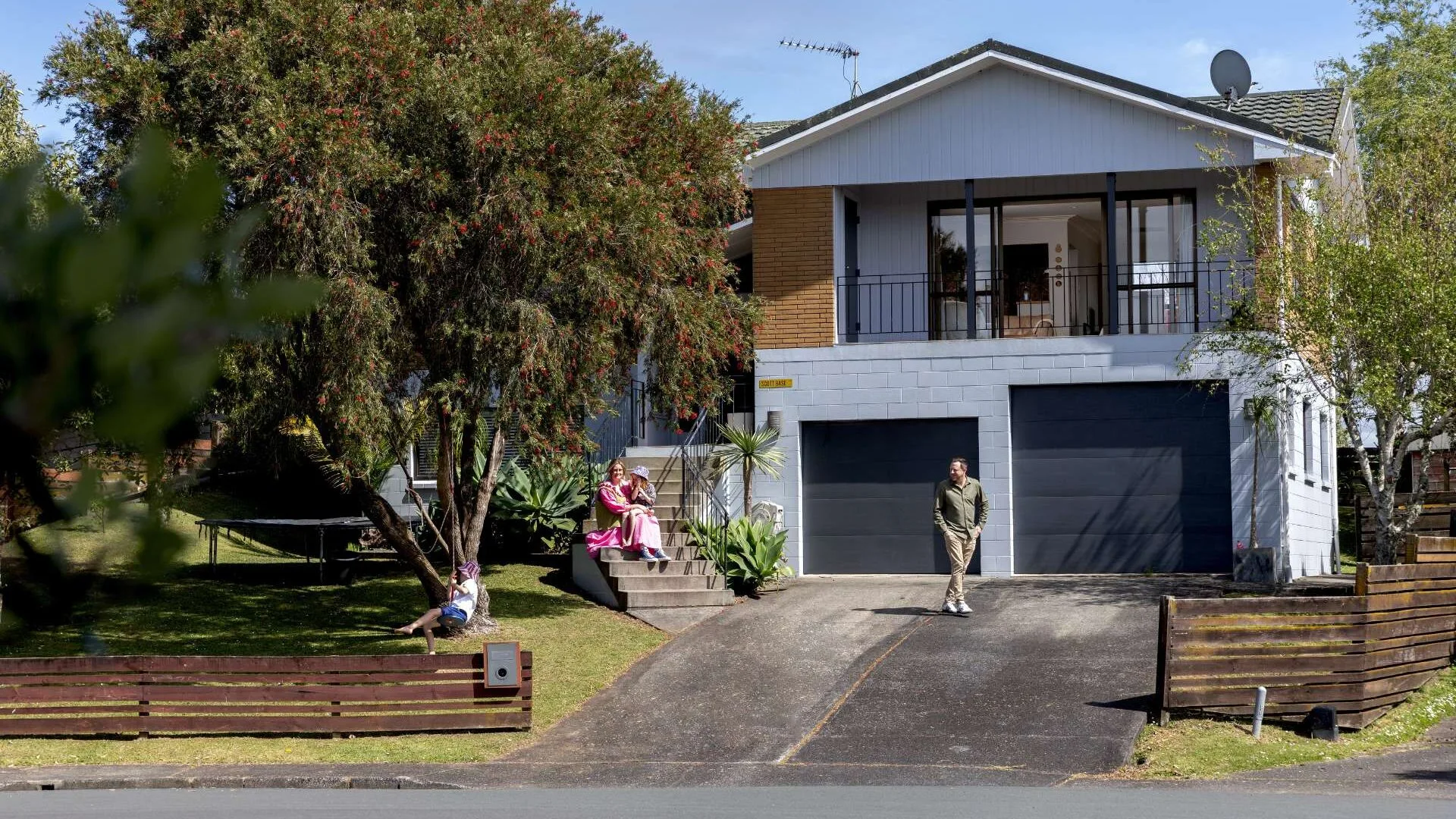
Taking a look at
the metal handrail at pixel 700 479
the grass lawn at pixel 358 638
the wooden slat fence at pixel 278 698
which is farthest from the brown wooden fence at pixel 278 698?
the metal handrail at pixel 700 479

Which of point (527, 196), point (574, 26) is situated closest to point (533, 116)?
point (527, 196)

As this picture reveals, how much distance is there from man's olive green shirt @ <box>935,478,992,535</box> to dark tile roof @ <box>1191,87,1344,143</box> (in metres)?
6.85

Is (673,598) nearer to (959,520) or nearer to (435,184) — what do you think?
(959,520)

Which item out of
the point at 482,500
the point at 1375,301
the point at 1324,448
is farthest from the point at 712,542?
the point at 1324,448

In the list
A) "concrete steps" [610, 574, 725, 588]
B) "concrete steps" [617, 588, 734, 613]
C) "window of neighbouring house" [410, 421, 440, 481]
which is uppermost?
"window of neighbouring house" [410, 421, 440, 481]

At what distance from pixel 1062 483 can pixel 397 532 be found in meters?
9.49

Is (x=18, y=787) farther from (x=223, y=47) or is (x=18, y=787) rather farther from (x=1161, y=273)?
(x=1161, y=273)

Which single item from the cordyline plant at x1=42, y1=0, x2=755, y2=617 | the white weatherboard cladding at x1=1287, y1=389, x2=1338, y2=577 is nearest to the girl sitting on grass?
the cordyline plant at x1=42, y1=0, x2=755, y2=617

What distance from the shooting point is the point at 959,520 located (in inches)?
764

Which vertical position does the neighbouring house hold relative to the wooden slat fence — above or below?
above

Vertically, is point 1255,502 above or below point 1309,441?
A: below

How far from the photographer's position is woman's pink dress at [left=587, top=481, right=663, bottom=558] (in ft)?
67.5

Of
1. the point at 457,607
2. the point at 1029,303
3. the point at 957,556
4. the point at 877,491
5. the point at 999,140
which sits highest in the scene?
the point at 999,140

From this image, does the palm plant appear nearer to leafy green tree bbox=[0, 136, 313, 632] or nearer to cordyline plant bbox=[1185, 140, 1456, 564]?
cordyline plant bbox=[1185, 140, 1456, 564]
